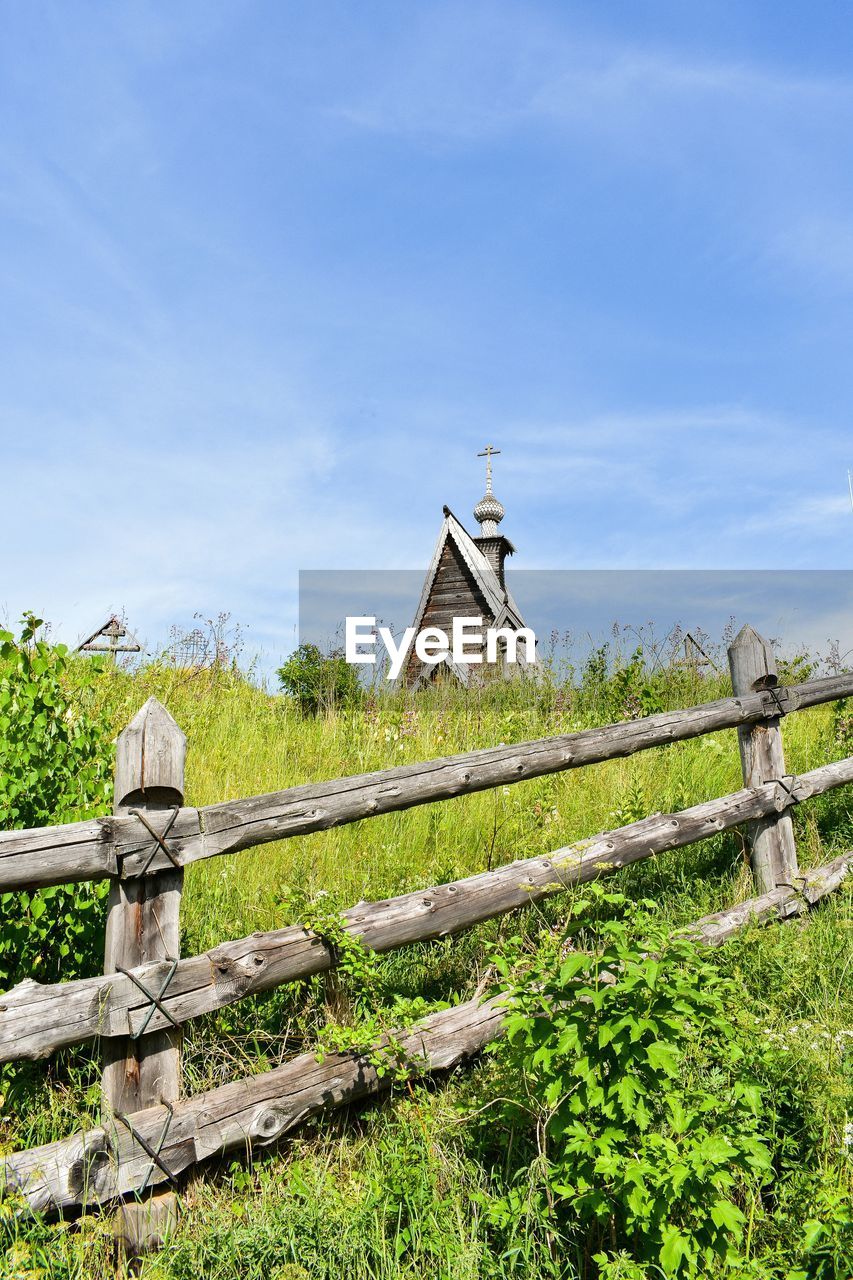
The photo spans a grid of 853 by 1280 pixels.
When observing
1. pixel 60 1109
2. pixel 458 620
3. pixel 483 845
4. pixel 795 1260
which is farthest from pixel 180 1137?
pixel 458 620

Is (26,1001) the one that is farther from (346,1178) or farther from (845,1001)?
(845,1001)

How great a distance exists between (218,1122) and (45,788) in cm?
154

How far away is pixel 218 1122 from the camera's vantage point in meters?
3.28

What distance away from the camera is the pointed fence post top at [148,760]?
3.26 m

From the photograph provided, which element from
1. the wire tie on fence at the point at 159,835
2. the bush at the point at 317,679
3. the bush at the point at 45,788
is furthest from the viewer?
the bush at the point at 317,679

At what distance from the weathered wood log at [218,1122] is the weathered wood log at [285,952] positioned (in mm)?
326

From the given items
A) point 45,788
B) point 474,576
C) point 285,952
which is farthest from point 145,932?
point 474,576

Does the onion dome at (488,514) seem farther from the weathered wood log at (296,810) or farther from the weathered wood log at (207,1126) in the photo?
the weathered wood log at (207,1126)

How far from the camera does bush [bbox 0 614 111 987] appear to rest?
3678 mm

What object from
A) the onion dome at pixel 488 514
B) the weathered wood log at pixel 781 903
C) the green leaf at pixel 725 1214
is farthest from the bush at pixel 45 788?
the onion dome at pixel 488 514

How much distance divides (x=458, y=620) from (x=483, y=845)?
13025 millimetres

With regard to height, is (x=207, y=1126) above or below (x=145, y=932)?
below

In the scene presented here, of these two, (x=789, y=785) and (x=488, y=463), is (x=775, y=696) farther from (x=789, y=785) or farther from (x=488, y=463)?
(x=488, y=463)

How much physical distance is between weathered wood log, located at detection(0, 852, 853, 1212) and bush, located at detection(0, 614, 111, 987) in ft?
2.82
